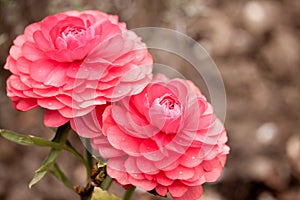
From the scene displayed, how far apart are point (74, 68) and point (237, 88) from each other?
4.14ft

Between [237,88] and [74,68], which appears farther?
[237,88]

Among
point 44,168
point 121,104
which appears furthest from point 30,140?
point 121,104

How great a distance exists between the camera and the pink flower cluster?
0.75 meters

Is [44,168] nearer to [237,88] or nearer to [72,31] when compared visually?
[72,31]

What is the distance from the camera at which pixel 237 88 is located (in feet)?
6.52

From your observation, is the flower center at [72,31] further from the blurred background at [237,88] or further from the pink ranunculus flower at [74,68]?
the blurred background at [237,88]

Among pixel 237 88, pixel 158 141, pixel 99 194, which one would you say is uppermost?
pixel 158 141

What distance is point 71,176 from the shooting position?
69.6 inches

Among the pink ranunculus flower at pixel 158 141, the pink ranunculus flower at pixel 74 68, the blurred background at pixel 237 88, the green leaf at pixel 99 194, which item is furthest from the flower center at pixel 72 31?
the blurred background at pixel 237 88

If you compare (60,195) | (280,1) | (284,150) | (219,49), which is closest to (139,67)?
(60,195)

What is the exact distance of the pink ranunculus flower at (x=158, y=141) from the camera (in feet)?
2.44

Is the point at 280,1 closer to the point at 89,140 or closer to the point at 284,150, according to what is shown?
the point at 284,150

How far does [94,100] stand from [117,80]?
5 centimetres

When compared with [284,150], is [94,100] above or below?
above
